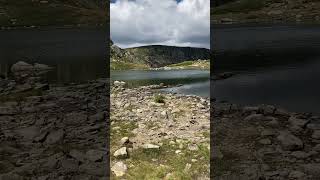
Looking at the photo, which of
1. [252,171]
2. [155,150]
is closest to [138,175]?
[155,150]

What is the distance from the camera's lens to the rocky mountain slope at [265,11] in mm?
112375

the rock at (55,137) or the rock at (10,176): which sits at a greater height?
the rock at (55,137)

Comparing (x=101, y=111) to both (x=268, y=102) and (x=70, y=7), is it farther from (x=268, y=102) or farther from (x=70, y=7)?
(x=70, y=7)

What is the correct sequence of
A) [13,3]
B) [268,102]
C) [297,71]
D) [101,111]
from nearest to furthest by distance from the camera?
[101,111] < [268,102] < [297,71] < [13,3]

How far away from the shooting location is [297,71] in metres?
28.9

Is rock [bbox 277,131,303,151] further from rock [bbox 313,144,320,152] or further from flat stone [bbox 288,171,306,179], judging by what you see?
flat stone [bbox 288,171,306,179]

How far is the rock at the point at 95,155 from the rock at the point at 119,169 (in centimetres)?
45

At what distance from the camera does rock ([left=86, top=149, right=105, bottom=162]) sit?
11.6 m

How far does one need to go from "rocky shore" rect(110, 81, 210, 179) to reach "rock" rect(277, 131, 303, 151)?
1963mm

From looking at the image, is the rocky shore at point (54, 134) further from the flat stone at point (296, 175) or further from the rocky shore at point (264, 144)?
the flat stone at point (296, 175)

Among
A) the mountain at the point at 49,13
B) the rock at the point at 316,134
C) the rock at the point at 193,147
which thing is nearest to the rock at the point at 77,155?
the rock at the point at 193,147

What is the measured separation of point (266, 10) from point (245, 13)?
642 cm

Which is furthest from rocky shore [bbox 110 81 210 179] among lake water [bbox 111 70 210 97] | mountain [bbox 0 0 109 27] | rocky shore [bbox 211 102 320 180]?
mountain [bbox 0 0 109 27]

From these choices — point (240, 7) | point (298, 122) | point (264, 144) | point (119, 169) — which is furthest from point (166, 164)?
point (240, 7)
